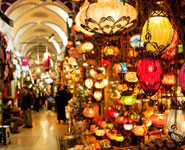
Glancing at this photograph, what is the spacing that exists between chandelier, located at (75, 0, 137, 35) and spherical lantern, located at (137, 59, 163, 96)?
401 mm

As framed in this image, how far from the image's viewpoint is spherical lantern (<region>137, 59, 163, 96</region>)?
6.65 feet

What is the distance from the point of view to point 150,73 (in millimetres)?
2027

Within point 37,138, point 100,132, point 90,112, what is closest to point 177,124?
point 100,132

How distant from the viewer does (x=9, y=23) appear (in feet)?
36.6

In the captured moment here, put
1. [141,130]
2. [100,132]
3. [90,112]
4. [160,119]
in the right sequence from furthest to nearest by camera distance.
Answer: [90,112] → [100,132] → [141,130] → [160,119]

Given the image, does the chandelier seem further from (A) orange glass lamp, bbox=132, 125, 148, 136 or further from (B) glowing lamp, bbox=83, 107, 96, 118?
(B) glowing lamp, bbox=83, 107, 96, 118

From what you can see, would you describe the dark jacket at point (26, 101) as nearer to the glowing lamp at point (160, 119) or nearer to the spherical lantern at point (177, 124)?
the glowing lamp at point (160, 119)

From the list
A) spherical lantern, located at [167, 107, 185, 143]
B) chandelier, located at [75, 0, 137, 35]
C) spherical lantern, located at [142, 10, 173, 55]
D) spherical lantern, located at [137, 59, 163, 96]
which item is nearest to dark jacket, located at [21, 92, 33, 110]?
chandelier, located at [75, 0, 137, 35]

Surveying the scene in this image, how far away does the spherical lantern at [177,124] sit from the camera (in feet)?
5.66

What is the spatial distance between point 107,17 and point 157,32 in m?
0.43

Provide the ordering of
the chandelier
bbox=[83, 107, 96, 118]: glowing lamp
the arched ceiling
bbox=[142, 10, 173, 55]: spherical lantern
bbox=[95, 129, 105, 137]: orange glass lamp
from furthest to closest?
the arched ceiling → bbox=[83, 107, 96, 118]: glowing lamp → bbox=[95, 129, 105, 137]: orange glass lamp → the chandelier → bbox=[142, 10, 173, 55]: spherical lantern

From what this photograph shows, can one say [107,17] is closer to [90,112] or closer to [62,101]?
[90,112]

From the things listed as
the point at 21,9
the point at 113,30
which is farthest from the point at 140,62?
the point at 21,9

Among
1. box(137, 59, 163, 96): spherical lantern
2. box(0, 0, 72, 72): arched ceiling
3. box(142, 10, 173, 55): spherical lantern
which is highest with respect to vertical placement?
box(0, 0, 72, 72): arched ceiling
